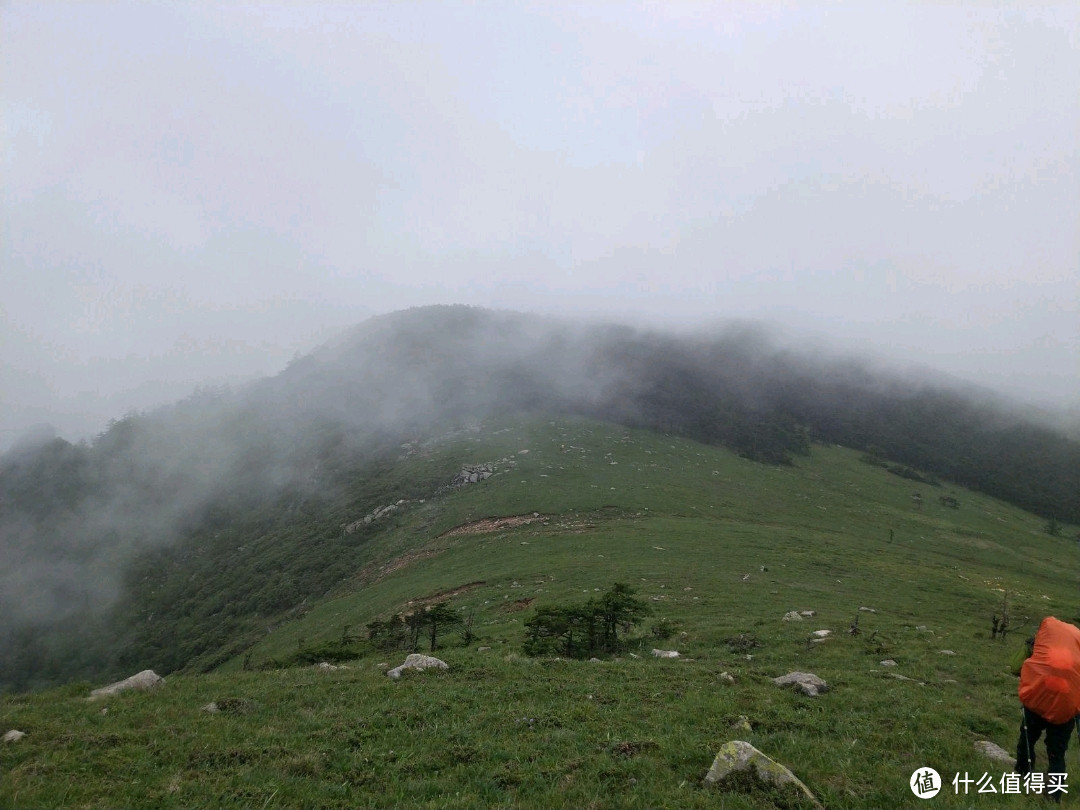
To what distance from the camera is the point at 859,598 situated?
3228 centimetres

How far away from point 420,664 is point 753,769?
419 inches

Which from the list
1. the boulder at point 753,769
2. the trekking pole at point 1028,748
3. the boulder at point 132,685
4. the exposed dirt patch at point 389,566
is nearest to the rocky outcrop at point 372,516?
the exposed dirt patch at point 389,566

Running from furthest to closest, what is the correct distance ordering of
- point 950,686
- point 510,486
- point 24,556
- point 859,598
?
point 24,556 → point 510,486 → point 859,598 → point 950,686

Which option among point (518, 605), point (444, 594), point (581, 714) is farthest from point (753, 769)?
point (444, 594)

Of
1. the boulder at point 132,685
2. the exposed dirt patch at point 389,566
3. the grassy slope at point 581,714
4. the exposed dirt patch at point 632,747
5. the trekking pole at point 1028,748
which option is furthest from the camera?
the exposed dirt patch at point 389,566

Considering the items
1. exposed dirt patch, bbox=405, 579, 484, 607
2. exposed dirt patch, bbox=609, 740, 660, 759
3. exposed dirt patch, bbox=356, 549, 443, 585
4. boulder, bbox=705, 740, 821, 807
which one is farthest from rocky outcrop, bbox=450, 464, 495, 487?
boulder, bbox=705, 740, 821, 807

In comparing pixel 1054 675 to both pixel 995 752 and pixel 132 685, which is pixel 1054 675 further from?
pixel 132 685

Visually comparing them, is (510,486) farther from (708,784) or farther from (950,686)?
(708,784)

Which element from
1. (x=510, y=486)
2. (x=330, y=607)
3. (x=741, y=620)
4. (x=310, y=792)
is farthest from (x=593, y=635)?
(x=510, y=486)

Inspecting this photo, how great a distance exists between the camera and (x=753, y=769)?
8211 millimetres

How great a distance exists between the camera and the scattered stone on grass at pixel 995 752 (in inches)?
396

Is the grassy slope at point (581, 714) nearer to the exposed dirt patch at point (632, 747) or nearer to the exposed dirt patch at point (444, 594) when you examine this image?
the exposed dirt patch at point (632, 747)

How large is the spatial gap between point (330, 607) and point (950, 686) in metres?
46.4

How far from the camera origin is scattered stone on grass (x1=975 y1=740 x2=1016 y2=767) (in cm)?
1005
